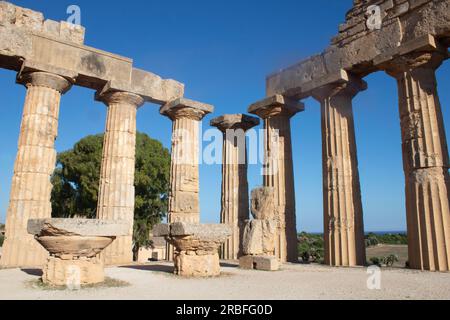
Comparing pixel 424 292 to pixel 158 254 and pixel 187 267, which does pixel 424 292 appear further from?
pixel 158 254

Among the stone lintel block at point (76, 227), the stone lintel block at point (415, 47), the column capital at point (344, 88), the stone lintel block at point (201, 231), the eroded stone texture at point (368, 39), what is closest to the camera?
the stone lintel block at point (76, 227)

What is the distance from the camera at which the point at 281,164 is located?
50.1 feet

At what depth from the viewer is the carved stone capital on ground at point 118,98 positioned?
14508 mm

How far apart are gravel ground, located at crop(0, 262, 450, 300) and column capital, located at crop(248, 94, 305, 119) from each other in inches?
326

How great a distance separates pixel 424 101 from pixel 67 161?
23700mm

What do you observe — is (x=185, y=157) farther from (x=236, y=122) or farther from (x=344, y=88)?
(x=344, y=88)

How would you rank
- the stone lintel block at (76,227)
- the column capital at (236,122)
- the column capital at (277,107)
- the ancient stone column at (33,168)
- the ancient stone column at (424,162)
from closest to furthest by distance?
1. the stone lintel block at (76,227)
2. the ancient stone column at (424,162)
3. the ancient stone column at (33,168)
4. the column capital at (277,107)
5. the column capital at (236,122)

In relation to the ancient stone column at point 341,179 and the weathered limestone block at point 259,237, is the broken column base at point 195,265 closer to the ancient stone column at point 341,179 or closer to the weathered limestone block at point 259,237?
the weathered limestone block at point 259,237

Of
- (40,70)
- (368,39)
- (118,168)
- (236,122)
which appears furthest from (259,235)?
(40,70)

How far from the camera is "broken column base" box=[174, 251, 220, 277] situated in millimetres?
8914

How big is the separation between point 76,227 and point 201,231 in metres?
2.92

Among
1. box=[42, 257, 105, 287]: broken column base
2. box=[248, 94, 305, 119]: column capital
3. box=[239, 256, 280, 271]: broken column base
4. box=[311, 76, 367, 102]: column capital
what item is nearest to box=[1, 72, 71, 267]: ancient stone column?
box=[42, 257, 105, 287]: broken column base

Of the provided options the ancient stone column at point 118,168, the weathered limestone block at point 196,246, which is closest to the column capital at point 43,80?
the ancient stone column at point 118,168

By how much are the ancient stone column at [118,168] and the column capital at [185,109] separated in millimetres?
1396
